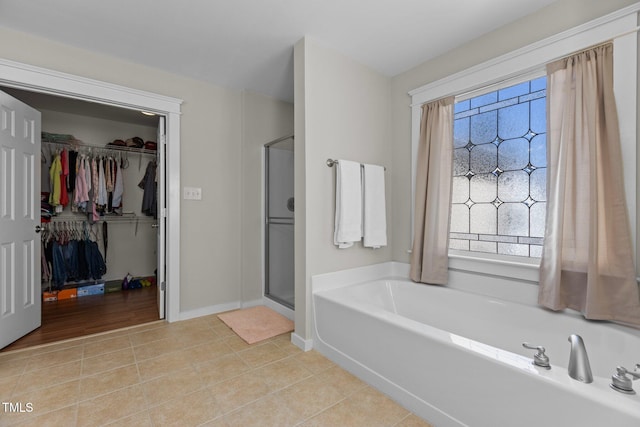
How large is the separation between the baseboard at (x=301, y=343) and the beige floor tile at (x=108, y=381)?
40.7 inches

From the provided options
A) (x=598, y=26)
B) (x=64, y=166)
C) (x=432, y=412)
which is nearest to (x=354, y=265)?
(x=432, y=412)

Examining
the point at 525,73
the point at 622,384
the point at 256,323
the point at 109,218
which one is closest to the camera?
the point at 622,384

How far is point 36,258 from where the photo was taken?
98.7 inches

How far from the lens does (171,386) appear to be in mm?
1706

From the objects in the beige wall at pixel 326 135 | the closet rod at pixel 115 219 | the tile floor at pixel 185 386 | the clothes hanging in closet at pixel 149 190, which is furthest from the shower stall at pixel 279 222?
the closet rod at pixel 115 219

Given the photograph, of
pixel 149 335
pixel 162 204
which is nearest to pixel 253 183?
pixel 162 204

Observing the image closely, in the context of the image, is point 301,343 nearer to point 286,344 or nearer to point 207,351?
point 286,344

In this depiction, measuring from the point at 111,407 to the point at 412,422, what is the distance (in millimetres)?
1542

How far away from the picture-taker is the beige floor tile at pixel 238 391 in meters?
1.56

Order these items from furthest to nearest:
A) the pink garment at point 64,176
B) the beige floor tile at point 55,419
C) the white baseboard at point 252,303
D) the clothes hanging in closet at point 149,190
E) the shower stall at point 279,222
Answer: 1. the clothes hanging in closet at point 149,190
2. the pink garment at point 64,176
3. the white baseboard at point 252,303
4. the shower stall at point 279,222
5. the beige floor tile at point 55,419

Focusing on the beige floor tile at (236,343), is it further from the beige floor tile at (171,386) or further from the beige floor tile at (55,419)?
the beige floor tile at (55,419)

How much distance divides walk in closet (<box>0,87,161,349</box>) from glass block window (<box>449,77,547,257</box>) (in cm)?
306

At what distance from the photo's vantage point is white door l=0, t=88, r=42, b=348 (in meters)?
2.13

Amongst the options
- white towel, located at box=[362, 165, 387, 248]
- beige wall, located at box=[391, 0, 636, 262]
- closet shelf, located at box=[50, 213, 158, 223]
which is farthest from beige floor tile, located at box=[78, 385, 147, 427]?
closet shelf, located at box=[50, 213, 158, 223]
